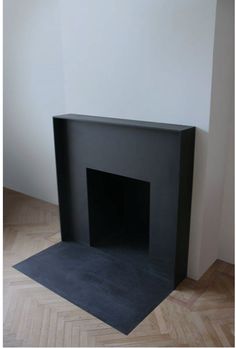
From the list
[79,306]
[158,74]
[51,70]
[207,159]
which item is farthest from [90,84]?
[79,306]

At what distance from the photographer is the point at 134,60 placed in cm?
239

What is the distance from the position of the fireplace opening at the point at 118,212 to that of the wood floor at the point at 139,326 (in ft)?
2.21

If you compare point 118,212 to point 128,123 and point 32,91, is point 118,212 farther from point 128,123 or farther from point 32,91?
point 32,91

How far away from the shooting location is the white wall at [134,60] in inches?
83.0

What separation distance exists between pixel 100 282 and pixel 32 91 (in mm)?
2360

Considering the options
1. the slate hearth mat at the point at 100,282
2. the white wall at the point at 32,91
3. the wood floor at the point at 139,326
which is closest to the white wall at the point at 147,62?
the wood floor at the point at 139,326

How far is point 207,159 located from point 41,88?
7.19ft

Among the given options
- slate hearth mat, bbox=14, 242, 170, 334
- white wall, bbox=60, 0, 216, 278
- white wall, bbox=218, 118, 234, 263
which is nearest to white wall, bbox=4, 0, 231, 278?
white wall, bbox=60, 0, 216, 278

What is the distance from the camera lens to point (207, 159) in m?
2.24

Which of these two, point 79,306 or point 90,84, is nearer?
point 79,306

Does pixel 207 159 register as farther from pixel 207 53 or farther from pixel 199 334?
pixel 199 334

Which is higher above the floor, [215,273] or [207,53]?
[207,53]

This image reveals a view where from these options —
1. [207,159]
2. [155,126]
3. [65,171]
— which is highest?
[155,126]

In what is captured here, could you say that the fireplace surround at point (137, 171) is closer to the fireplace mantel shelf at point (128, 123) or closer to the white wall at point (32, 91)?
the fireplace mantel shelf at point (128, 123)
